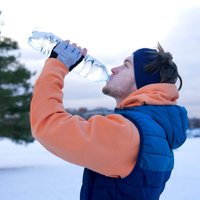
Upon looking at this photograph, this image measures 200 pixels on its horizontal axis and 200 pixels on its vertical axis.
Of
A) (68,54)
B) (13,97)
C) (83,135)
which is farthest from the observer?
(13,97)

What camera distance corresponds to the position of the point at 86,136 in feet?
5.77

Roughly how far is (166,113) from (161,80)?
0.16 m

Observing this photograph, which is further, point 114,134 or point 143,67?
point 143,67

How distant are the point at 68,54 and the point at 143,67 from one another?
336 mm

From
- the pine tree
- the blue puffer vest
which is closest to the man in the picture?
the blue puffer vest

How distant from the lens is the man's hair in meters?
2.04

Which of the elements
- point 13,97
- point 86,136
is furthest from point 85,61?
point 13,97

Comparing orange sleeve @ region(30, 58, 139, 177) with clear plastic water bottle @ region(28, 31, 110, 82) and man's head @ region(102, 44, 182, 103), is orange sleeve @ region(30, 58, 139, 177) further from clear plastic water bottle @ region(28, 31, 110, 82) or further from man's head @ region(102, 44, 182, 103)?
clear plastic water bottle @ region(28, 31, 110, 82)

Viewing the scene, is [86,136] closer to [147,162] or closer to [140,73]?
[147,162]

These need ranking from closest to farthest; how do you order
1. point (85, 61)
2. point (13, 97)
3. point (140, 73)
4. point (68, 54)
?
point (68, 54), point (140, 73), point (85, 61), point (13, 97)

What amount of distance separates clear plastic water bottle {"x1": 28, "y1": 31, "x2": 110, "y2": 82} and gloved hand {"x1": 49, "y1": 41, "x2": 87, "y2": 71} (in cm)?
38

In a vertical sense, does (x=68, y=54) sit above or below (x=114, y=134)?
above

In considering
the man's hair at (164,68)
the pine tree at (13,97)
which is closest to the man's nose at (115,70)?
the man's hair at (164,68)

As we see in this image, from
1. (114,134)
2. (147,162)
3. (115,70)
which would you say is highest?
(115,70)
